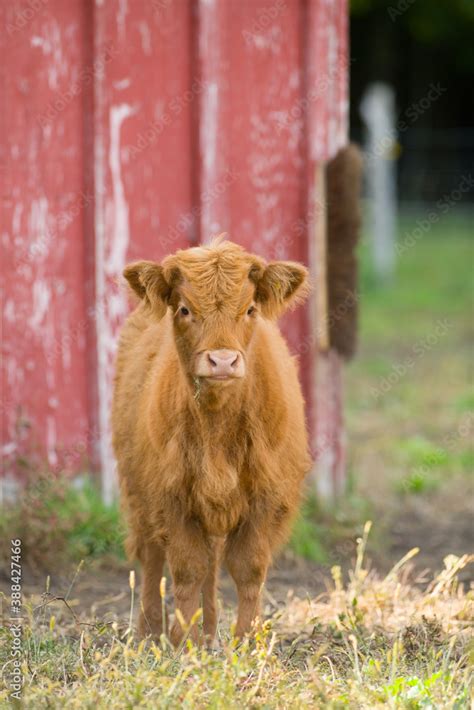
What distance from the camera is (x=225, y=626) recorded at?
5797mm

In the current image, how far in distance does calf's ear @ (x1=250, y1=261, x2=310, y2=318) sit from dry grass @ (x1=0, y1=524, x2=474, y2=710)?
4.30 feet

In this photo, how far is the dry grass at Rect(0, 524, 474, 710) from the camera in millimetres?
4234

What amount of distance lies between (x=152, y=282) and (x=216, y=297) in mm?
352

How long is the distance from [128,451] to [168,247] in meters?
2.34

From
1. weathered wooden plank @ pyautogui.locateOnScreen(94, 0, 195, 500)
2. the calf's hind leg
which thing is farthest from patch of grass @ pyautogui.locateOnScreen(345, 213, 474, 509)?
the calf's hind leg

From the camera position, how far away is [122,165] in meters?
7.62

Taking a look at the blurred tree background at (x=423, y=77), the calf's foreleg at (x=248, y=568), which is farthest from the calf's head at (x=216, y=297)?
the blurred tree background at (x=423, y=77)

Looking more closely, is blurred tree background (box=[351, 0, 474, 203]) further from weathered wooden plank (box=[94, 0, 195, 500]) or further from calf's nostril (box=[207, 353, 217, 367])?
calf's nostril (box=[207, 353, 217, 367])

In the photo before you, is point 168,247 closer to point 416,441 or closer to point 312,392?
point 312,392

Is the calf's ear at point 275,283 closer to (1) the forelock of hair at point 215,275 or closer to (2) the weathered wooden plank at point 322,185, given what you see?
(1) the forelock of hair at point 215,275

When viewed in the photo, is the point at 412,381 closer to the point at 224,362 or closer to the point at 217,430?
the point at 217,430

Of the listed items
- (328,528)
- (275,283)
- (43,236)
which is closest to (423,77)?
(328,528)

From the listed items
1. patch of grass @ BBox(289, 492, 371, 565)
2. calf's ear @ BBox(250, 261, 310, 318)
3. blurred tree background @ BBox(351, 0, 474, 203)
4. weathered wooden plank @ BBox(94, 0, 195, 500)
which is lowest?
patch of grass @ BBox(289, 492, 371, 565)

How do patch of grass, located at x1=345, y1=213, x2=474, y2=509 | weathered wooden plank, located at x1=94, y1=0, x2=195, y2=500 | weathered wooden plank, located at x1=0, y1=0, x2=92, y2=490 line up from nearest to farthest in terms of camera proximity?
weathered wooden plank, located at x1=0, y1=0, x2=92, y2=490 < weathered wooden plank, located at x1=94, y1=0, x2=195, y2=500 < patch of grass, located at x1=345, y1=213, x2=474, y2=509
